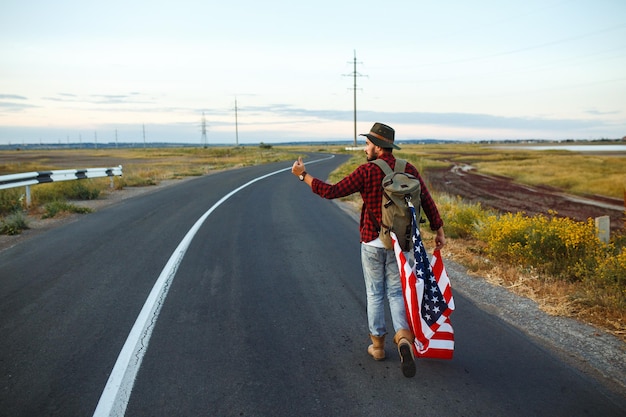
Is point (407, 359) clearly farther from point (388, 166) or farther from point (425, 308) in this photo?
Result: point (388, 166)

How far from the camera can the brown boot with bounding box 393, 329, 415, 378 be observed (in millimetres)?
3776

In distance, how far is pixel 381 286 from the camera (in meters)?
4.28

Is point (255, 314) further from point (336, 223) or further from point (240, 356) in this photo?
point (336, 223)

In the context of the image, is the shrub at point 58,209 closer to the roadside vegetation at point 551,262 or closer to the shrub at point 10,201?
the shrub at point 10,201

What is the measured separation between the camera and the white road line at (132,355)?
349 cm

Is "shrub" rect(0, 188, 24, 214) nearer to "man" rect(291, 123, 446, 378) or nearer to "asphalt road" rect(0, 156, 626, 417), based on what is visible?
"asphalt road" rect(0, 156, 626, 417)

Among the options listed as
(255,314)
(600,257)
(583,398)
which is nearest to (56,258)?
(255,314)

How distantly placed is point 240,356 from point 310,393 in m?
0.89

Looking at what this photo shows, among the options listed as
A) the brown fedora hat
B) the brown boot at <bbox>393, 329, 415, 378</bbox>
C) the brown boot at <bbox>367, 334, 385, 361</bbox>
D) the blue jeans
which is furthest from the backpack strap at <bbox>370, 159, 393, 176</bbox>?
the brown boot at <bbox>367, 334, 385, 361</bbox>

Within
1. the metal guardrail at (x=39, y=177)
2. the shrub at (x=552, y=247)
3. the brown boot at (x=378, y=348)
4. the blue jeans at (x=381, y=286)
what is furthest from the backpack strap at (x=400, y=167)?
the metal guardrail at (x=39, y=177)

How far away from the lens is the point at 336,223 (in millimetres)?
11453

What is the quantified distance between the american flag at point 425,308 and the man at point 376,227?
0.14m

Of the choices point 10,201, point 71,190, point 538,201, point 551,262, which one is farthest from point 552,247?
point 538,201

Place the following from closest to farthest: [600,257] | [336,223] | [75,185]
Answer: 1. [600,257]
2. [336,223]
3. [75,185]
